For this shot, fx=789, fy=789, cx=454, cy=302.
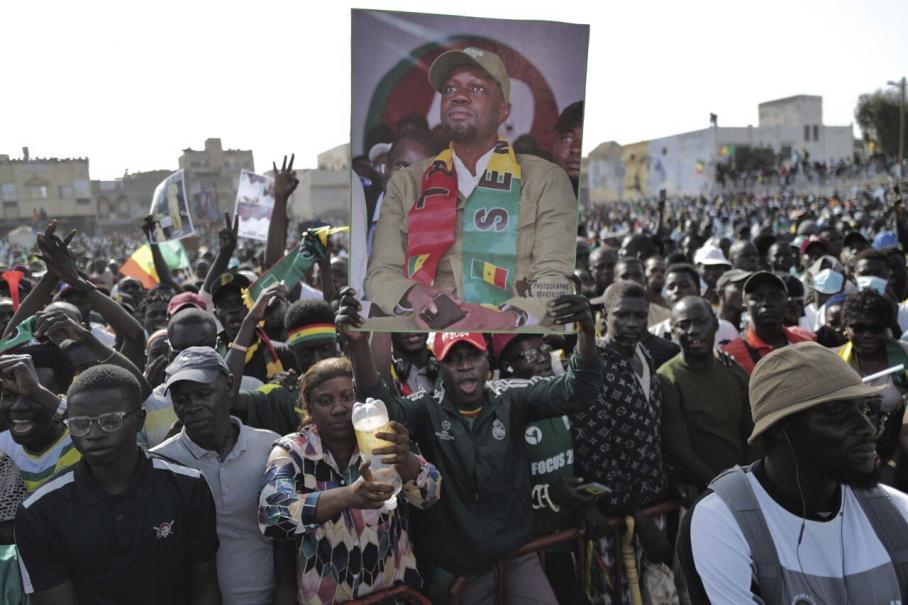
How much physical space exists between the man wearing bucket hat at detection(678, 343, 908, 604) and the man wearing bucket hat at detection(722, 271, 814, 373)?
253 centimetres

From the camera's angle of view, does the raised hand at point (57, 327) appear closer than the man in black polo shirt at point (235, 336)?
Yes

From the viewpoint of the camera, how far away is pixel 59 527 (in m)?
2.62

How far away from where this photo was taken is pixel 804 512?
87.9 inches

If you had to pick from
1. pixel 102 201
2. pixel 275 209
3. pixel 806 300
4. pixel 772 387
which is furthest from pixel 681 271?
pixel 102 201

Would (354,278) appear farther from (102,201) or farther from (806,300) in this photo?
(102,201)

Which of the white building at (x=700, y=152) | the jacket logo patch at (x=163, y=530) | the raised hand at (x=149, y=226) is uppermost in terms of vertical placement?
the white building at (x=700, y=152)

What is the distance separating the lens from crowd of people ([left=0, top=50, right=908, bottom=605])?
2.24 meters

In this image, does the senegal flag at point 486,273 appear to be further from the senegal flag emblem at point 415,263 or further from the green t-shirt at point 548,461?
the green t-shirt at point 548,461

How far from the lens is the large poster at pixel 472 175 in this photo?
10.4 ft

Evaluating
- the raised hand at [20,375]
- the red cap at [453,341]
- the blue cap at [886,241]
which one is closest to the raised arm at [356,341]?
the red cap at [453,341]

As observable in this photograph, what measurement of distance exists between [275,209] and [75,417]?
3.39 metres

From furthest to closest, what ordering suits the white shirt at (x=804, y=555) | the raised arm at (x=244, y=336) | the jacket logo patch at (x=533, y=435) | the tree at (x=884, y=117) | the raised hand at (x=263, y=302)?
the tree at (x=884, y=117)
the raised hand at (x=263, y=302)
the raised arm at (x=244, y=336)
the jacket logo patch at (x=533, y=435)
the white shirt at (x=804, y=555)

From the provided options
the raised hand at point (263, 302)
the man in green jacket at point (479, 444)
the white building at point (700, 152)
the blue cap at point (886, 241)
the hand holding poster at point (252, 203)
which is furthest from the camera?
the white building at point (700, 152)

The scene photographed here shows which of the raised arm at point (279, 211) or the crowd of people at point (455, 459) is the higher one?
the raised arm at point (279, 211)
